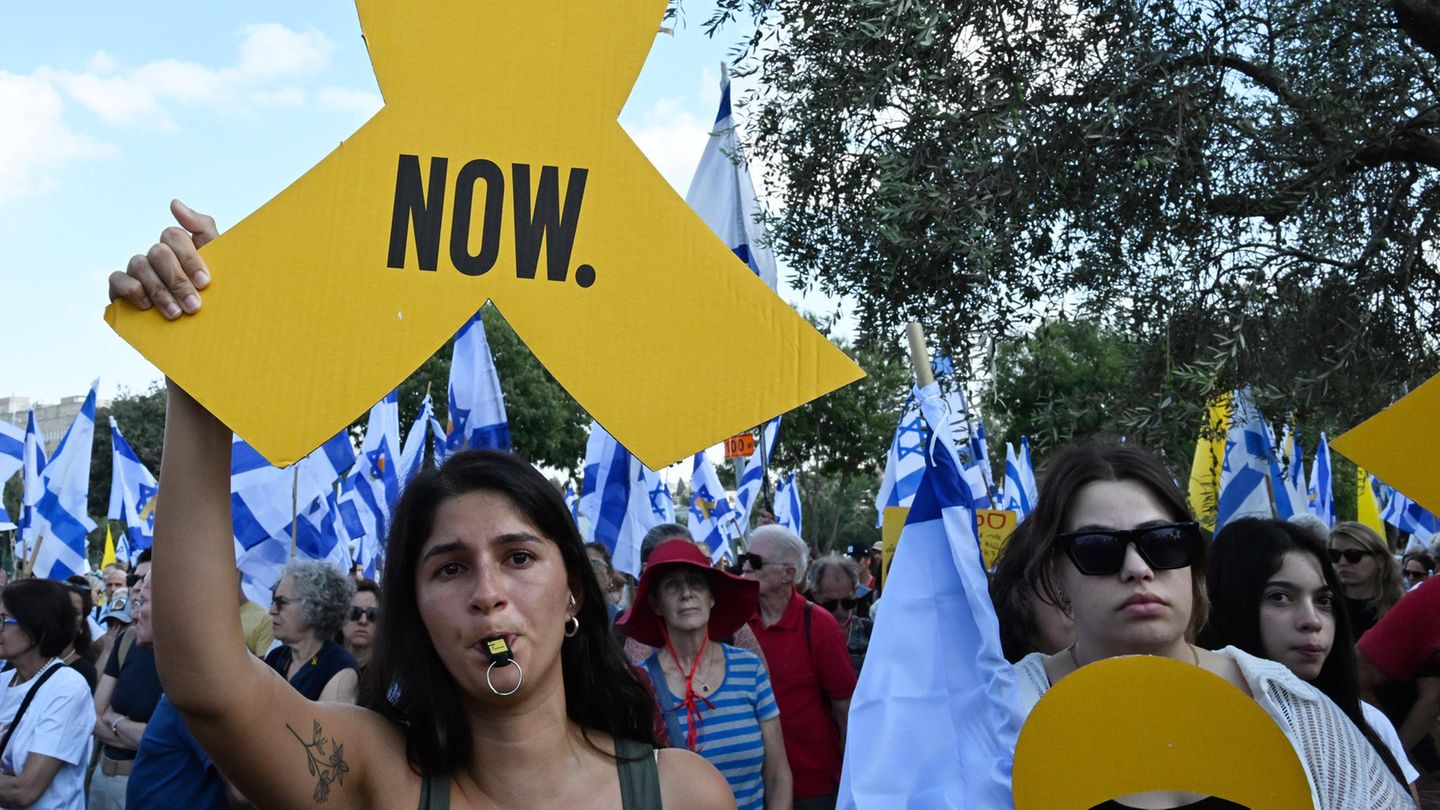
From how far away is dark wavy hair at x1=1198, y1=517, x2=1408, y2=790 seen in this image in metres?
3.45

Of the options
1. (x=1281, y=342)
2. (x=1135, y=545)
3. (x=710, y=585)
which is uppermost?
(x=1281, y=342)

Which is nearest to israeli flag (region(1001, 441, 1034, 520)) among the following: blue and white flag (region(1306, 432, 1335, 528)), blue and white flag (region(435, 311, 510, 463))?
blue and white flag (region(1306, 432, 1335, 528))

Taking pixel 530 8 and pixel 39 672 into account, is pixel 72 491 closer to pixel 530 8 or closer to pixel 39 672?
pixel 39 672

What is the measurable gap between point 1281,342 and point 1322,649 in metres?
3.16

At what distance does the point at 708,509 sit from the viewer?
49.3 ft

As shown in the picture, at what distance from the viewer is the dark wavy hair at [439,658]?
207cm

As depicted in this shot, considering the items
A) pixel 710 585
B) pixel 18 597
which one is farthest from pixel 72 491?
pixel 710 585

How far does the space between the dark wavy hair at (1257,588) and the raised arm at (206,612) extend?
8.40ft

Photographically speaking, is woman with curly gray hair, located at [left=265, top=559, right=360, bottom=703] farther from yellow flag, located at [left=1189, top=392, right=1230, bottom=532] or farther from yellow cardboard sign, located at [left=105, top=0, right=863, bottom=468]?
yellow flag, located at [left=1189, top=392, right=1230, bottom=532]

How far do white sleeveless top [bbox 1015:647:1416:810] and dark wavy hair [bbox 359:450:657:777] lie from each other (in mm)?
811

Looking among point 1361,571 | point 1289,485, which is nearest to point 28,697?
point 1361,571

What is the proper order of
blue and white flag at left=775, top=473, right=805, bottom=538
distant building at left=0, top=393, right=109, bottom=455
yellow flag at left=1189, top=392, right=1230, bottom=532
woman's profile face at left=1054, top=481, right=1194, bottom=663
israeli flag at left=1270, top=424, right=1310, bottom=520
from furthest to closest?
distant building at left=0, top=393, right=109, bottom=455 → blue and white flag at left=775, top=473, right=805, bottom=538 → israeli flag at left=1270, top=424, right=1310, bottom=520 → yellow flag at left=1189, top=392, right=1230, bottom=532 → woman's profile face at left=1054, top=481, right=1194, bottom=663

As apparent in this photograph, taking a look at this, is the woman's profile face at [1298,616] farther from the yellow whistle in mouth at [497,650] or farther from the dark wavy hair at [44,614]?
the dark wavy hair at [44,614]

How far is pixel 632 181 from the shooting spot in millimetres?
1968
